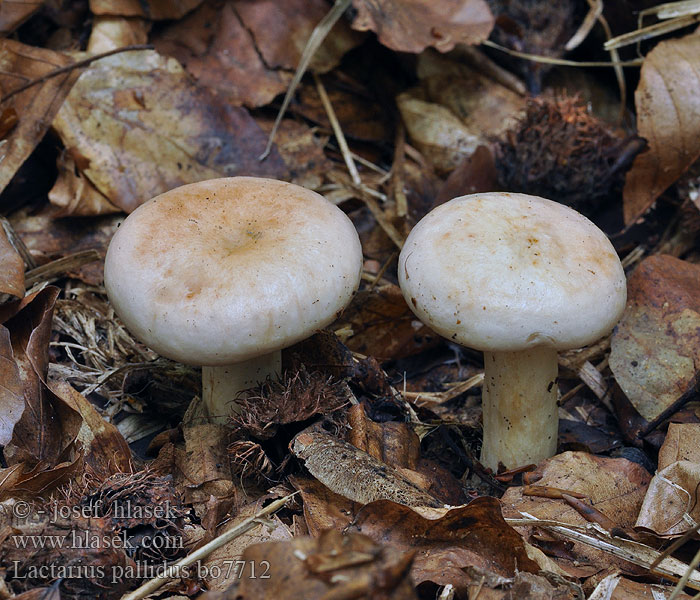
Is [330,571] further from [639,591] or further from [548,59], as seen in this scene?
[548,59]

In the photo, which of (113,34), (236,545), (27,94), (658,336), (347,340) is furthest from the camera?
(113,34)

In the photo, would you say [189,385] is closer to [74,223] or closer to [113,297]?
[113,297]

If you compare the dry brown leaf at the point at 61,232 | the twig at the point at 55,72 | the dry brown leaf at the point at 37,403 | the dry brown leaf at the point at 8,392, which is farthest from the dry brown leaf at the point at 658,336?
the twig at the point at 55,72

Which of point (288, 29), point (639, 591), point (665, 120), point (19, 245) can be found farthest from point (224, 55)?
point (639, 591)

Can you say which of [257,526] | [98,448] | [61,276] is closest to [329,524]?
[257,526]

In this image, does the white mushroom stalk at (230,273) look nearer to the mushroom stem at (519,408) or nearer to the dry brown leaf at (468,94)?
the mushroom stem at (519,408)
